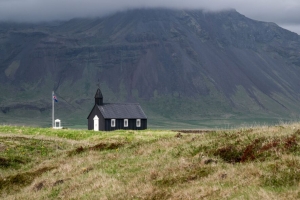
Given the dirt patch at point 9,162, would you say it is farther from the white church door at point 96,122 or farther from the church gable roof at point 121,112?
the white church door at point 96,122

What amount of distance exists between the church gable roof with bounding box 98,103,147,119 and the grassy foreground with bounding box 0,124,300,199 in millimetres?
83189

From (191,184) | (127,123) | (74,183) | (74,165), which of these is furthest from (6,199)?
(127,123)

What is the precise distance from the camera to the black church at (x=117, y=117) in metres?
115

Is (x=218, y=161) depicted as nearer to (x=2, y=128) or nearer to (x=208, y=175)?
(x=208, y=175)

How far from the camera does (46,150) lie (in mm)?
40312

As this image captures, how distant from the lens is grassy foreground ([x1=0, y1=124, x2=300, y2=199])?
57.2 feet

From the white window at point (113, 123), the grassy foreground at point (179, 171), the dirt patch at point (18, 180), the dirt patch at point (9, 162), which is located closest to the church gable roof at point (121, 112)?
the white window at point (113, 123)

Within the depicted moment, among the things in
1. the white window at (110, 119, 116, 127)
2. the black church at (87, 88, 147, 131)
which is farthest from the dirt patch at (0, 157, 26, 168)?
the white window at (110, 119, 116, 127)

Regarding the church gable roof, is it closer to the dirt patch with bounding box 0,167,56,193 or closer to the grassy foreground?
the grassy foreground

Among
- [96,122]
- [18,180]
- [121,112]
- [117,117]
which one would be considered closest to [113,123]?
[117,117]

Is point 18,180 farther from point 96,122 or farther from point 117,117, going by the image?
point 96,122

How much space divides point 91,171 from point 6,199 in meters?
3.99

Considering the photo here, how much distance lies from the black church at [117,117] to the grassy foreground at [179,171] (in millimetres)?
82722

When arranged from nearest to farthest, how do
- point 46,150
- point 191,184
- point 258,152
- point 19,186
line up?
point 191,184 → point 258,152 → point 19,186 → point 46,150
